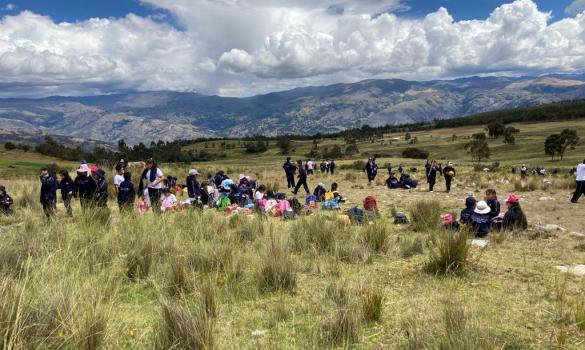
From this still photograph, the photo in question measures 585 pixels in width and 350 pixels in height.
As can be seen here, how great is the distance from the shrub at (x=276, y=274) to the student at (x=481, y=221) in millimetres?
5484

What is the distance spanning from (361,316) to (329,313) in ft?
1.11

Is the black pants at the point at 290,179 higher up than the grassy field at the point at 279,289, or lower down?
lower down

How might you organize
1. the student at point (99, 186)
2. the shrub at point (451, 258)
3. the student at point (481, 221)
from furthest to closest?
the student at point (99, 186)
the student at point (481, 221)
the shrub at point (451, 258)

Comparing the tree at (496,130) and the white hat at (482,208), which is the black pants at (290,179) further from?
the tree at (496,130)

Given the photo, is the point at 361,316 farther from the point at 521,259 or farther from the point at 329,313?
the point at 521,259

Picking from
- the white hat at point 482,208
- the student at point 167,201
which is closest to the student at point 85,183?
the student at point 167,201

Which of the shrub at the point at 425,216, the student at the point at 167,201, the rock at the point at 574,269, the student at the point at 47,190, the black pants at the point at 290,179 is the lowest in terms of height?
the black pants at the point at 290,179

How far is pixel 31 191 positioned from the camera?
17562mm

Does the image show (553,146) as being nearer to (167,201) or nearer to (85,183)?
(167,201)

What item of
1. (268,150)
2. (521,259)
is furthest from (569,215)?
(268,150)

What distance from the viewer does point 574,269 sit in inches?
258

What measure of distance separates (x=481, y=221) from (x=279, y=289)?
612 cm

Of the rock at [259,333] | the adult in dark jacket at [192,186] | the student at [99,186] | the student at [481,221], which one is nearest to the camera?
the rock at [259,333]

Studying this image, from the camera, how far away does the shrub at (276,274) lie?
566cm
